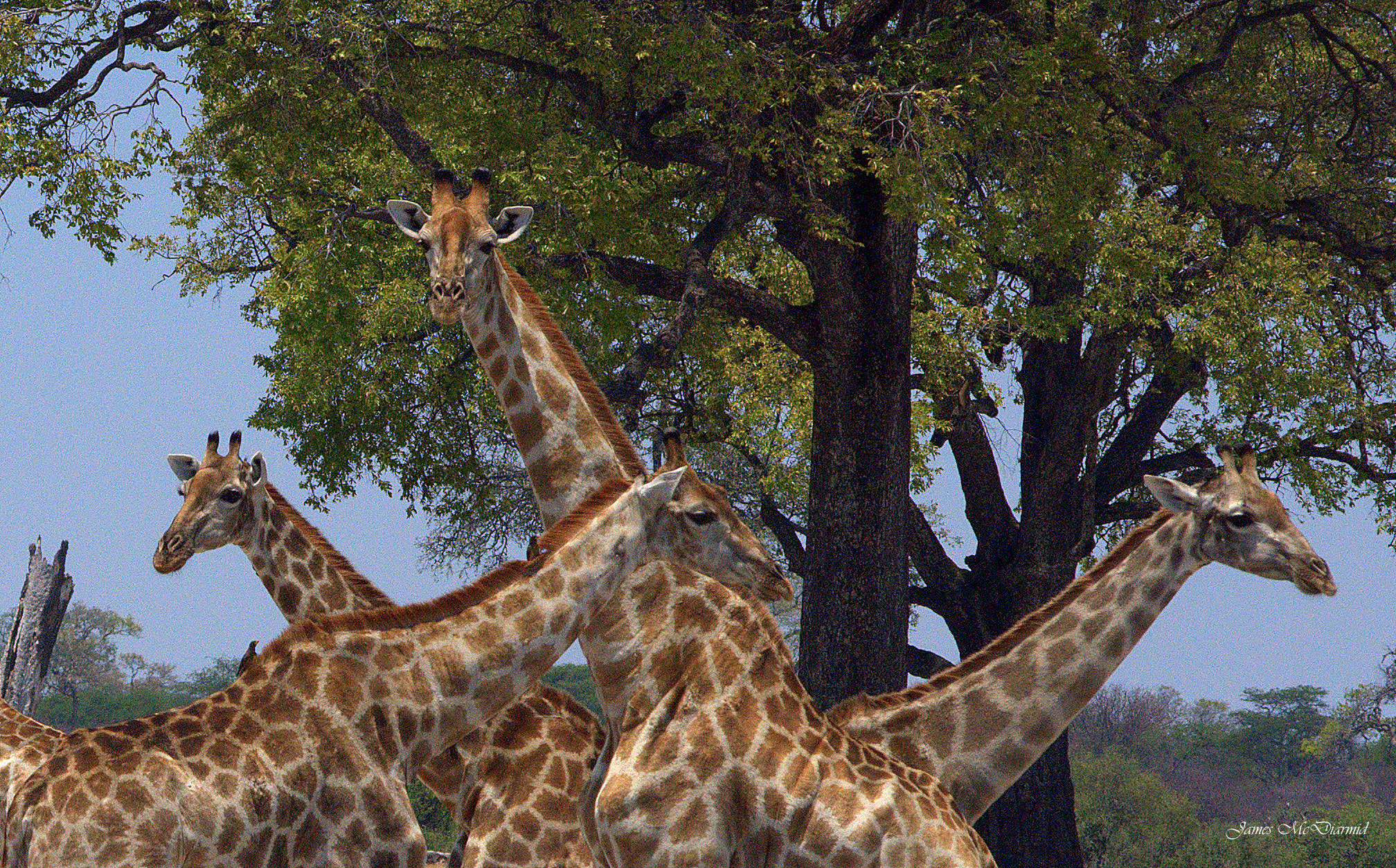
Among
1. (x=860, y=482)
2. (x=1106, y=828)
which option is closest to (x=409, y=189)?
(x=860, y=482)

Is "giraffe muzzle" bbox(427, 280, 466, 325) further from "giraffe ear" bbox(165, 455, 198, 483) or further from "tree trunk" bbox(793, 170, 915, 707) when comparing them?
"tree trunk" bbox(793, 170, 915, 707)

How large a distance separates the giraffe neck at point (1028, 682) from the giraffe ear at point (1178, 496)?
0.20 ft

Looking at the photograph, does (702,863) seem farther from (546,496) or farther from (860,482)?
(860,482)

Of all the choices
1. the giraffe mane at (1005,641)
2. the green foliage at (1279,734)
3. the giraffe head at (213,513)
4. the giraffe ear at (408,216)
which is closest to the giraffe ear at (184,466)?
the giraffe head at (213,513)

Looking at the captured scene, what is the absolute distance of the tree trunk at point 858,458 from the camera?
54.9 ft

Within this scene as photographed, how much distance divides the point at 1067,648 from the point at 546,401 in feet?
11.2

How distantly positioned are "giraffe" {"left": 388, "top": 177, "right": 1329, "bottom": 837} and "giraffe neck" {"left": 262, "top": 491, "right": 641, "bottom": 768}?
5.07ft

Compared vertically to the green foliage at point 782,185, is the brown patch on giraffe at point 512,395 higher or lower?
lower

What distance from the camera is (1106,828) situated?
103 feet

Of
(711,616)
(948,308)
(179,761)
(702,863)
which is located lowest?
(702,863)

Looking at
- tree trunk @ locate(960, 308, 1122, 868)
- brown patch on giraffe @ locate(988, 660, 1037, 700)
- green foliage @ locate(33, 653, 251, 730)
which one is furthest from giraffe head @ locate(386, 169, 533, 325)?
green foliage @ locate(33, 653, 251, 730)

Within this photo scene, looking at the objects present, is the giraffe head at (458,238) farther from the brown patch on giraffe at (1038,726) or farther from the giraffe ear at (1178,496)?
the giraffe ear at (1178,496)

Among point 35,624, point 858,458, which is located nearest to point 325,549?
point 858,458

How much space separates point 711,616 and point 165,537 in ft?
14.8
